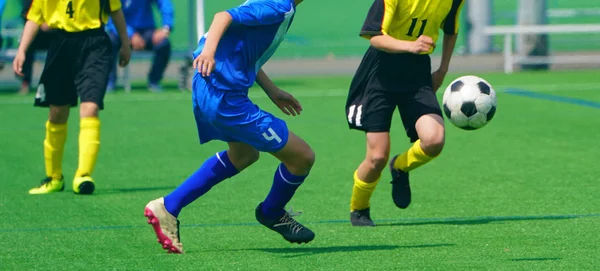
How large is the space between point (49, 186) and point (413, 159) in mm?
2863

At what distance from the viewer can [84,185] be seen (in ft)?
26.7

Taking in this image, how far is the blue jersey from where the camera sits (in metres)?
5.64

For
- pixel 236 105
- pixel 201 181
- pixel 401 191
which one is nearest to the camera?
pixel 236 105

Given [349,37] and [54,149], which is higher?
[54,149]

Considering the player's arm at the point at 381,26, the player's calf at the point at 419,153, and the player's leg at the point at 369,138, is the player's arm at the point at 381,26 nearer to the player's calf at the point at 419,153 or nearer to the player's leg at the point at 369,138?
the player's leg at the point at 369,138

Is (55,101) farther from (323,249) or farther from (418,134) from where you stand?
(323,249)

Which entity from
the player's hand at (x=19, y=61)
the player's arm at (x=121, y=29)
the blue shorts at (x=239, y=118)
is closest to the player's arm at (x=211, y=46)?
the blue shorts at (x=239, y=118)

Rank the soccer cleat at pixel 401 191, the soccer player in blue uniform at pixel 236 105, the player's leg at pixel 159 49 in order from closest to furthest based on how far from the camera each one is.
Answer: the soccer player in blue uniform at pixel 236 105, the soccer cleat at pixel 401 191, the player's leg at pixel 159 49

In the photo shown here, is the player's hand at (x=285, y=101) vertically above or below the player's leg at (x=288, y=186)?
above

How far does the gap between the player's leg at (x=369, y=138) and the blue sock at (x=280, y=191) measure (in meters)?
0.77

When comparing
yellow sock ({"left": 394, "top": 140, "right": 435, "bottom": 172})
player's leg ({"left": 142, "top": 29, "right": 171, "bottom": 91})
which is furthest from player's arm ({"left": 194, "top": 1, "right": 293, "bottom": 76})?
player's leg ({"left": 142, "top": 29, "right": 171, "bottom": 91})

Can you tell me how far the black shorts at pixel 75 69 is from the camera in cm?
817

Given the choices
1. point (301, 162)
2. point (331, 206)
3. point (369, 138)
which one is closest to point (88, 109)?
point (331, 206)

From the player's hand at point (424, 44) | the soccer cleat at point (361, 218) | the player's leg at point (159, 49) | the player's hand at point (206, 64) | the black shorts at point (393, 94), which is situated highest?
the player's hand at point (206, 64)
